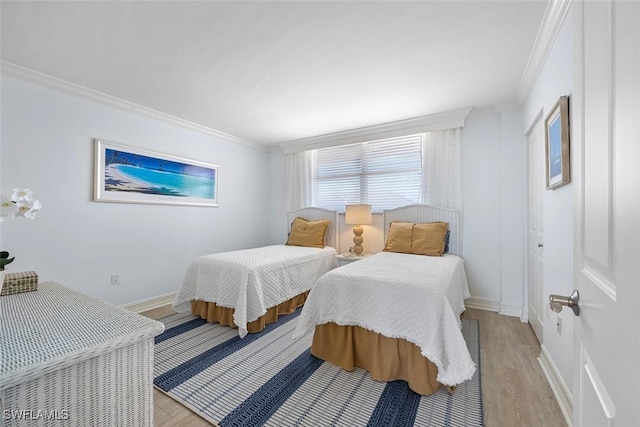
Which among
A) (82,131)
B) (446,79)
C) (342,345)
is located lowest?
(342,345)

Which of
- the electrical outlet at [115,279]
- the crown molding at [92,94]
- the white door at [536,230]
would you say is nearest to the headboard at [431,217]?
the white door at [536,230]

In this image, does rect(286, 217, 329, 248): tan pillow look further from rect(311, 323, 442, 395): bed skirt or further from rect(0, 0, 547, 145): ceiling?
rect(311, 323, 442, 395): bed skirt

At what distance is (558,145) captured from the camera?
175 centimetres

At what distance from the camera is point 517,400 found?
5.40 ft

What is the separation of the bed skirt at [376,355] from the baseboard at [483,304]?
1857 millimetres

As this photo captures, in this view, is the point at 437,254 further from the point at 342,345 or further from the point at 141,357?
the point at 141,357

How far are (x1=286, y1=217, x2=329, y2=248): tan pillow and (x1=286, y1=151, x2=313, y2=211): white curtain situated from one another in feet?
1.62

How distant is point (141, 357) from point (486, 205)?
3.50 m

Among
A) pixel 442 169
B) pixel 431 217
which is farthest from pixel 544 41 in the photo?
pixel 431 217

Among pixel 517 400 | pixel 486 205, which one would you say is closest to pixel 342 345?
pixel 517 400

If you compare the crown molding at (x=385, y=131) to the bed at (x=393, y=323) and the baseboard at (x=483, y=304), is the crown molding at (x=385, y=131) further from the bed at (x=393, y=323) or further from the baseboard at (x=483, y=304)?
the baseboard at (x=483, y=304)

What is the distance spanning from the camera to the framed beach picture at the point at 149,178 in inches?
115

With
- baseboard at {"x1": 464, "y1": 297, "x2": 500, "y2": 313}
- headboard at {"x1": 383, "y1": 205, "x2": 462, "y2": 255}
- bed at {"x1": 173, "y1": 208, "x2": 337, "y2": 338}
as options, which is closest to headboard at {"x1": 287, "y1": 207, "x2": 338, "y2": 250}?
bed at {"x1": 173, "y1": 208, "x2": 337, "y2": 338}

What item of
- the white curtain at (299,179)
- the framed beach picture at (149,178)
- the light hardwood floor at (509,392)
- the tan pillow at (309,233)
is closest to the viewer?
the light hardwood floor at (509,392)
